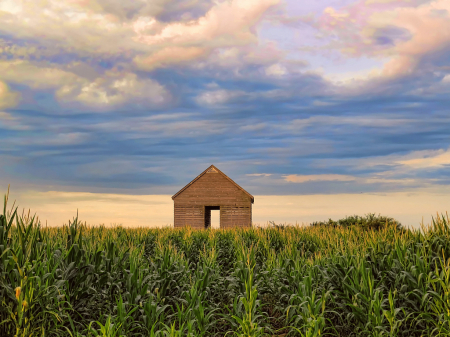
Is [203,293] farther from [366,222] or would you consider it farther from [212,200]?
[212,200]

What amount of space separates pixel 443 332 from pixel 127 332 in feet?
19.2

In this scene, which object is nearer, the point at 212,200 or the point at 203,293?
the point at 203,293

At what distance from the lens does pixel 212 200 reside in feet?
118

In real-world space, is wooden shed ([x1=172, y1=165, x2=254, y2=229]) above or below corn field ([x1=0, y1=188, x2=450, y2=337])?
above

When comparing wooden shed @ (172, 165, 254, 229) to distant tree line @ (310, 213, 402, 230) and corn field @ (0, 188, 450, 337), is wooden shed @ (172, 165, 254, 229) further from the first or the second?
corn field @ (0, 188, 450, 337)

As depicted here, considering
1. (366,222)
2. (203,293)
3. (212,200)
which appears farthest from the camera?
(212,200)

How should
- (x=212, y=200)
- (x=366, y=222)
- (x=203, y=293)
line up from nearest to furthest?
(x=203, y=293)
(x=366, y=222)
(x=212, y=200)

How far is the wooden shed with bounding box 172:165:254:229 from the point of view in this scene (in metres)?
35.6

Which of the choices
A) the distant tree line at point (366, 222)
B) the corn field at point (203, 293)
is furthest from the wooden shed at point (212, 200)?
the corn field at point (203, 293)

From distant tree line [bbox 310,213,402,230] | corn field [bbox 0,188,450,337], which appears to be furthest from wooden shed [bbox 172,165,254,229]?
corn field [bbox 0,188,450,337]

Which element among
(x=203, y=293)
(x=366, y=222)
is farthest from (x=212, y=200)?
(x=203, y=293)

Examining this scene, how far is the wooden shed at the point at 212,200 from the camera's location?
35594 mm

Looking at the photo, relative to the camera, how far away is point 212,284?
373 inches

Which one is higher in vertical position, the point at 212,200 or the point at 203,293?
the point at 212,200
